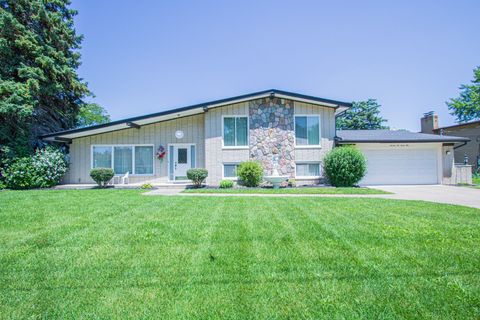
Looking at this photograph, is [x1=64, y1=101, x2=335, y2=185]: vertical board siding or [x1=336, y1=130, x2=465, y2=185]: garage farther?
[x1=336, y1=130, x2=465, y2=185]: garage

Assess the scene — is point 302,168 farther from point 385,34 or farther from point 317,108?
point 385,34

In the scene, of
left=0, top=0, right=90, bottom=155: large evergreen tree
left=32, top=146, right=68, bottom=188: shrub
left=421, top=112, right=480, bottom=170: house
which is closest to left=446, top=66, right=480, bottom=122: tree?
left=421, top=112, right=480, bottom=170: house

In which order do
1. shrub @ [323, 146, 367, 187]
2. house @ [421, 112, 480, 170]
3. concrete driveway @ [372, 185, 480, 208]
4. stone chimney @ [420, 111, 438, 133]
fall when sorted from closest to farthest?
1. concrete driveway @ [372, 185, 480, 208]
2. shrub @ [323, 146, 367, 187]
3. house @ [421, 112, 480, 170]
4. stone chimney @ [420, 111, 438, 133]

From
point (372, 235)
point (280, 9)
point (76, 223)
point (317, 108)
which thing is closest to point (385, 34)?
point (317, 108)

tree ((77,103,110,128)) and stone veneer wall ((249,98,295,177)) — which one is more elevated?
tree ((77,103,110,128))

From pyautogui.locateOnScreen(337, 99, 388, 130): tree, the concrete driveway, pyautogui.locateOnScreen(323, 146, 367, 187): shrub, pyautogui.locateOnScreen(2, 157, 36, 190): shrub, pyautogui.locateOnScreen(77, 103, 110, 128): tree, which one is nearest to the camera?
the concrete driveway

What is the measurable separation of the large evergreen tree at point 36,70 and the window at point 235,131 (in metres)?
9.88

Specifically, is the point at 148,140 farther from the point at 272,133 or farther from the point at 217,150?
the point at 272,133

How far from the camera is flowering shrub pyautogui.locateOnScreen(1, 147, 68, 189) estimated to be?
12.7m

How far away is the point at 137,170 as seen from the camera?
15125 millimetres

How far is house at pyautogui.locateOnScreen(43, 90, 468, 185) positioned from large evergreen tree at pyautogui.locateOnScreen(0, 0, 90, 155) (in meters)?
1.66

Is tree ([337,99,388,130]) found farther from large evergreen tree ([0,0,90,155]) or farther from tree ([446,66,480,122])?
large evergreen tree ([0,0,90,155])

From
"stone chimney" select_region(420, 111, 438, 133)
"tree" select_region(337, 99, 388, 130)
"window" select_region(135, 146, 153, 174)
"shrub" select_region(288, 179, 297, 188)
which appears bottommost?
"shrub" select_region(288, 179, 297, 188)

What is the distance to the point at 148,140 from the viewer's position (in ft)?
49.9
